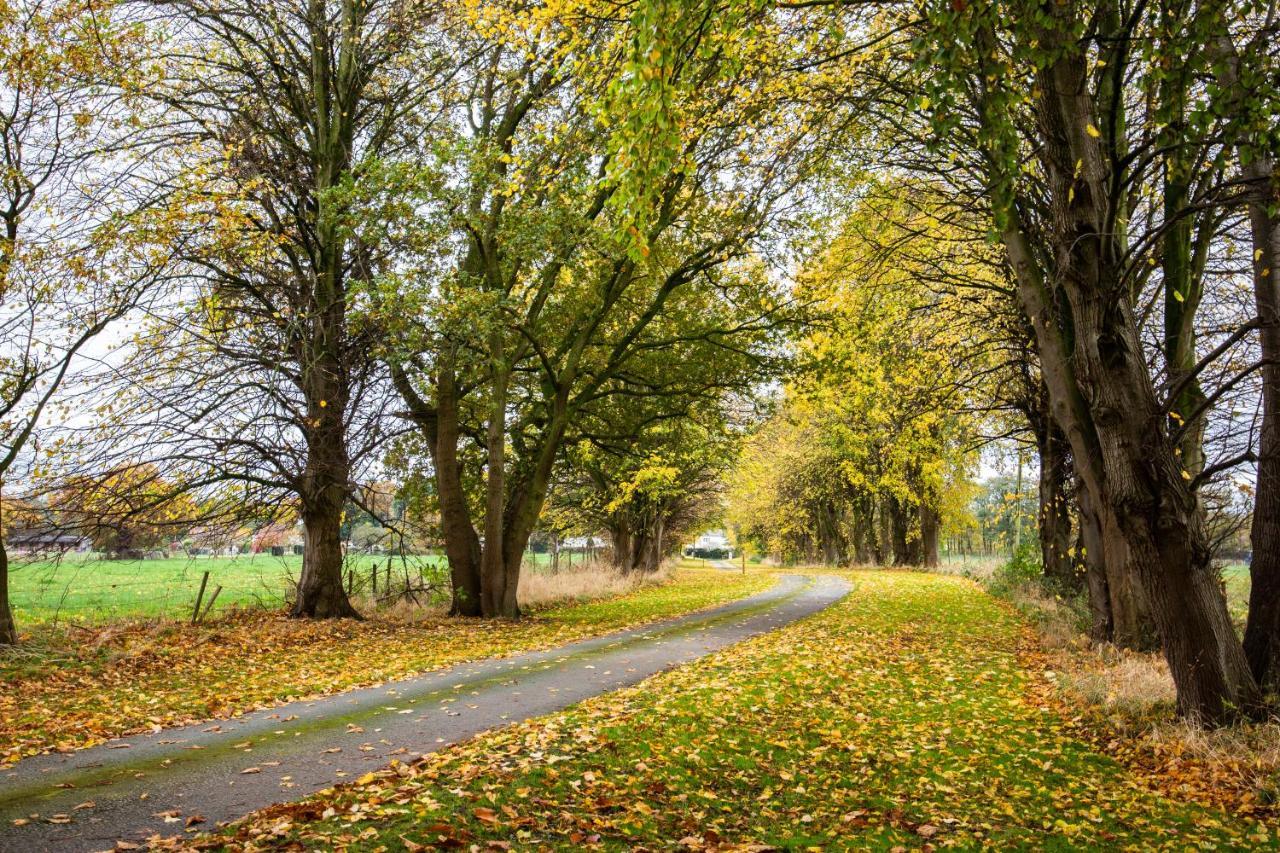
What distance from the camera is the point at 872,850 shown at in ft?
15.8

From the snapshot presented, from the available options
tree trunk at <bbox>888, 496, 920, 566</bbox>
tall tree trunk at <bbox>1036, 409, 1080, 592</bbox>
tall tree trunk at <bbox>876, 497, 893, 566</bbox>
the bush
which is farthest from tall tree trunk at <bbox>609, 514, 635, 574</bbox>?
tall tree trunk at <bbox>876, 497, 893, 566</bbox>

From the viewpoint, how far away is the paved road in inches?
179

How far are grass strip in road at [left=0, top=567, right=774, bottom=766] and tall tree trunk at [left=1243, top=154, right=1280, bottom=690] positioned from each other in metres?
9.14

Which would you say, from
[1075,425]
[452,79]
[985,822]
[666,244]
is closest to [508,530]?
[666,244]

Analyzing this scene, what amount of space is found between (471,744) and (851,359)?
12875 millimetres

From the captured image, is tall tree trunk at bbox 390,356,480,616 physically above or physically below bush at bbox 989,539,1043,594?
above

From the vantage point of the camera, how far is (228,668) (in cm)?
973

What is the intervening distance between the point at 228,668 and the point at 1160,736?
10384 millimetres

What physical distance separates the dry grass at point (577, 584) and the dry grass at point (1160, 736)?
44.6ft

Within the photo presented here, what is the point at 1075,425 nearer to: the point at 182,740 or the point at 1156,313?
the point at 1156,313

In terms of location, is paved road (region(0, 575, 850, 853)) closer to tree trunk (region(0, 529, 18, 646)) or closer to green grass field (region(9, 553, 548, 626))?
tree trunk (region(0, 529, 18, 646))

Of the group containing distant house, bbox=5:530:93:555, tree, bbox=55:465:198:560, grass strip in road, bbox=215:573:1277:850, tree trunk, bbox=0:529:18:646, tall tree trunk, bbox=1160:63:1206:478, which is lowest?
Answer: grass strip in road, bbox=215:573:1277:850

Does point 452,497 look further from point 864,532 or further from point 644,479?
point 864,532

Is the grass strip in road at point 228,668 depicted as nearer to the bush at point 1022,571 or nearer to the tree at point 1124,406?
the tree at point 1124,406
